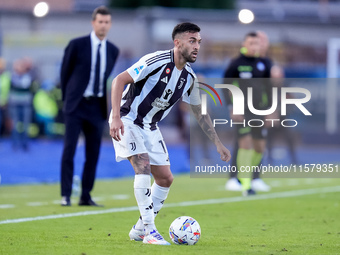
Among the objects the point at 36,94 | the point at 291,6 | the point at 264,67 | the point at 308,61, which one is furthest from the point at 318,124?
the point at 291,6

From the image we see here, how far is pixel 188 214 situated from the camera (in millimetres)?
9438

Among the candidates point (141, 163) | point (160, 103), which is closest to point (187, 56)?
point (160, 103)

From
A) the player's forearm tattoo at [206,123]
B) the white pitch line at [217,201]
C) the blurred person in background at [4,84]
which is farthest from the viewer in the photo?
the blurred person in background at [4,84]

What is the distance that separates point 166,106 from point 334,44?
2101 cm

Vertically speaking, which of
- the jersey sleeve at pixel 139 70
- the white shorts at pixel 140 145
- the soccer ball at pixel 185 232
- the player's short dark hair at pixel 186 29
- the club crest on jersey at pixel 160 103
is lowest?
the soccer ball at pixel 185 232

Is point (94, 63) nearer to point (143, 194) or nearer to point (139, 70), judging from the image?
point (139, 70)

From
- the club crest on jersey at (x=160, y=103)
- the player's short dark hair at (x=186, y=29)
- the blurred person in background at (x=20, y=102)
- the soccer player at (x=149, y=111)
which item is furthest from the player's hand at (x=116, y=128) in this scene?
the blurred person in background at (x=20, y=102)

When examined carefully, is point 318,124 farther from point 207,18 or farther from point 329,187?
point 329,187

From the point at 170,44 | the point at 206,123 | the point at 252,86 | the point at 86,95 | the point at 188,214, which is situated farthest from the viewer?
the point at 170,44

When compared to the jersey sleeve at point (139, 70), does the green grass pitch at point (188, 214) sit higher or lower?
lower

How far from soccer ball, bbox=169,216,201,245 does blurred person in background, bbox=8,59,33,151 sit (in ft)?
46.2

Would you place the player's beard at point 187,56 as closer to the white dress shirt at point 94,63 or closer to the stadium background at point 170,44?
the white dress shirt at point 94,63

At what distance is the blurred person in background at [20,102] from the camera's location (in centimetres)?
2061

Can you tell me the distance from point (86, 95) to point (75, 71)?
0.34m
